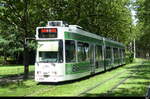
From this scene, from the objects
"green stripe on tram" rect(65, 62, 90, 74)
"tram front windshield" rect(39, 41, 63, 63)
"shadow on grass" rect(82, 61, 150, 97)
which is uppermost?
"tram front windshield" rect(39, 41, 63, 63)

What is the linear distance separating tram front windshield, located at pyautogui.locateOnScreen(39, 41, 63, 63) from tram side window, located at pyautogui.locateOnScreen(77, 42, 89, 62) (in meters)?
2.40

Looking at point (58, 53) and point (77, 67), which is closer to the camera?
point (58, 53)

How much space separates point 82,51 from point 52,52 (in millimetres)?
3566

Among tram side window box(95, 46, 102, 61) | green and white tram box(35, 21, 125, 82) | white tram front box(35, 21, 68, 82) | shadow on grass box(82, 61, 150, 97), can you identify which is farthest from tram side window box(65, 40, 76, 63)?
tram side window box(95, 46, 102, 61)

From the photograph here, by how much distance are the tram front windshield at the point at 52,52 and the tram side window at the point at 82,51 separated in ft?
7.87

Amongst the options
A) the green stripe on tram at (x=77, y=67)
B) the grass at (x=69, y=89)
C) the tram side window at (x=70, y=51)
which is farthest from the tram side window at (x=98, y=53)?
the grass at (x=69, y=89)

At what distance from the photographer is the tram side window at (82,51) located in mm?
21081

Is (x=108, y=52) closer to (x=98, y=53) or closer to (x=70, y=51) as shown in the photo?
(x=98, y=53)

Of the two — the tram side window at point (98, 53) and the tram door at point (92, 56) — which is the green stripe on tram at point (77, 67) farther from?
the tram side window at point (98, 53)

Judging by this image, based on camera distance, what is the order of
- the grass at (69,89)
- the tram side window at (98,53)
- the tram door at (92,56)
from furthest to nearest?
the tram side window at (98,53) < the tram door at (92,56) < the grass at (69,89)

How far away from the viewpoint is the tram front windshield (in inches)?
733

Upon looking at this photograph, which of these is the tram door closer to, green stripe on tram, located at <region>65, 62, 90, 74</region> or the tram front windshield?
green stripe on tram, located at <region>65, 62, 90, 74</region>

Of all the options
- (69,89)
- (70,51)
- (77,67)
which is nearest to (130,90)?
(69,89)

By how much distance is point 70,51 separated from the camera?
19.5m
